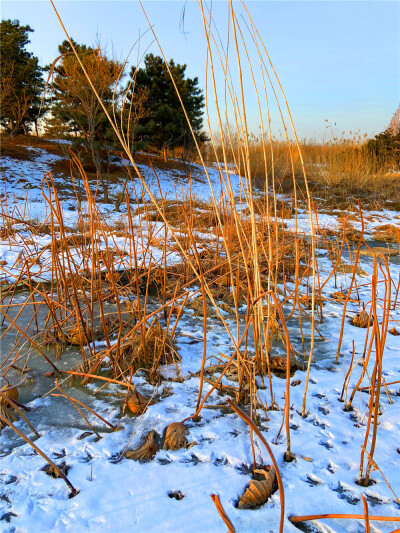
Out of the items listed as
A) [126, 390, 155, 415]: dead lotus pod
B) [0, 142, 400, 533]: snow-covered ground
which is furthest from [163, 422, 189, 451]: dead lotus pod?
[126, 390, 155, 415]: dead lotus pod

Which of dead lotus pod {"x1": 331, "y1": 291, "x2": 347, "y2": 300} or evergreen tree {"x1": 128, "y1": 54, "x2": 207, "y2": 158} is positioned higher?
evergreen tree {"x1": 128, "y1": 54, "x2": 207, "y2": 158}

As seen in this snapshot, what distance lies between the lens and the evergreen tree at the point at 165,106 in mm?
10336

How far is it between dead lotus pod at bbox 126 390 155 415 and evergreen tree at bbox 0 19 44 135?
429 inches

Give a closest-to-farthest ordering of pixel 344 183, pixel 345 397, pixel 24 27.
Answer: pixel 345 397
pixel 344 183
pixel 24 27

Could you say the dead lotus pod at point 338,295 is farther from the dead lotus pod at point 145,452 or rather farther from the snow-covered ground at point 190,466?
the dead lotus pod at point 145,452

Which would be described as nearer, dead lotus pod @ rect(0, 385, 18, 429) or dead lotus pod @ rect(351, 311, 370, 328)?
dead lotus pod @ rect(0, 385, 18, 429)

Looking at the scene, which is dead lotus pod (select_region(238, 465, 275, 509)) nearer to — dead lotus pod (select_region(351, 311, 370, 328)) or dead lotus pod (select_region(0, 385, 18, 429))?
dead lotus pod (select_region(0, 385, 18, 429))

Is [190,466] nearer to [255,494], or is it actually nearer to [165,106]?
[255,494]

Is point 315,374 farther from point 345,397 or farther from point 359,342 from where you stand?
point 359,342

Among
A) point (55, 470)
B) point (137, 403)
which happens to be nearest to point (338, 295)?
point (137, 403)

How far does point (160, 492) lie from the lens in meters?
0.74

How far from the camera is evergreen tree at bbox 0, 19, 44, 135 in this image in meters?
9.88

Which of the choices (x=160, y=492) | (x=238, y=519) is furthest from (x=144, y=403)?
(x=238, y=519)

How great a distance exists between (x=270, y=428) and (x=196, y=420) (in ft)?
0.70
